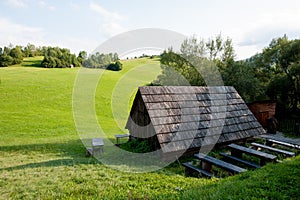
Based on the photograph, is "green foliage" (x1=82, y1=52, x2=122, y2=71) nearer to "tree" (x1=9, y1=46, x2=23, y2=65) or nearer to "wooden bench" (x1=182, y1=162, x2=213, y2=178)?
"tree" (x1=9, y1=46, x2=23, y2=65)

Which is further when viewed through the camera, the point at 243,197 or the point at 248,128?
the point at 248,128

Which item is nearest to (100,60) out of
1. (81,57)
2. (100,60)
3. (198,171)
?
(100,60)

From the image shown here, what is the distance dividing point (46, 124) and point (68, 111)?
20.3 feet

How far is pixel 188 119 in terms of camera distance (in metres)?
9.32

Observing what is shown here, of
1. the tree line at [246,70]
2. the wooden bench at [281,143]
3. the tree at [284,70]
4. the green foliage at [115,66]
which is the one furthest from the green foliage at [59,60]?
the wooden bench at [281,143]

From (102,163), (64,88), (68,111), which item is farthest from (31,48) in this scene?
(102,163)

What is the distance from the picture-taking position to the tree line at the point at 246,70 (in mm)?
19000

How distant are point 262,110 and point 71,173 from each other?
14.3 m

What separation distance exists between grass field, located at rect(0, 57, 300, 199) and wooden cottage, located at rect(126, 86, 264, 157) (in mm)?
1585

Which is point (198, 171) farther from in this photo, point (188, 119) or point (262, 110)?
point (262, 110)

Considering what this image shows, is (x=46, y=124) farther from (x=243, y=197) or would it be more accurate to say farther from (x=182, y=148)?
(x=243, y=197)

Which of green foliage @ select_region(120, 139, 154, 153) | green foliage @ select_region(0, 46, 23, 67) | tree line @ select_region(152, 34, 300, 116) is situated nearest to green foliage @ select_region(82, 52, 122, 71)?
tree line @ select_region(152, 34, 300, 116)

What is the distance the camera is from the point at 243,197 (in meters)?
3.95

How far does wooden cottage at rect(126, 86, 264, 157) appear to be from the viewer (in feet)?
27.8
